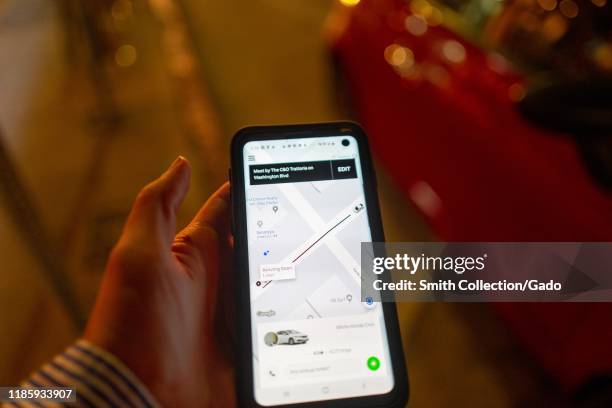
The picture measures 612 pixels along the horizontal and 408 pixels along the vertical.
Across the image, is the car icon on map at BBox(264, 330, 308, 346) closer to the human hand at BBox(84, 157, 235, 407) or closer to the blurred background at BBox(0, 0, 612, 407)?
the human hand at BBox(84, 157, 235, 407)

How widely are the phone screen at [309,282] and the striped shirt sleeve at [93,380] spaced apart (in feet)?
0.46

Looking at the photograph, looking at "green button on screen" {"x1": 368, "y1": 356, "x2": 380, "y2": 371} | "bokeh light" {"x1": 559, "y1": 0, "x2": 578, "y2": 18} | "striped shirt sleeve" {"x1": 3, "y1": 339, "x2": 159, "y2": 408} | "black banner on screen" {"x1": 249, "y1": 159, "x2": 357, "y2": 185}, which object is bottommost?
"green button on screen" {"x1": 368, "y1": 356, "x2": 380, "y2": 371}

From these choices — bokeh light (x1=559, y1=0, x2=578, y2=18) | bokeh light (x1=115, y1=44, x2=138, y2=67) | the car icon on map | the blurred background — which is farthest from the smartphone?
bokeh light (x1=115, y1=44, x2=138, y2=67)

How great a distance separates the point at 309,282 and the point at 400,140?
28.0 inches

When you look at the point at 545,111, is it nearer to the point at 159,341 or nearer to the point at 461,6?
the point at 461,6

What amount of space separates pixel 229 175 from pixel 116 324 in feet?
0.76

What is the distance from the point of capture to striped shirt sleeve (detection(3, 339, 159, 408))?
49cm

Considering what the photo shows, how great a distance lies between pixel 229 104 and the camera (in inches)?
56.2

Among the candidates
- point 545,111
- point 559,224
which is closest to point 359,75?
point 545,111

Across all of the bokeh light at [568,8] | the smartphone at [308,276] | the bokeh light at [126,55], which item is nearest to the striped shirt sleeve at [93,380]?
the smartphone at [308,276]

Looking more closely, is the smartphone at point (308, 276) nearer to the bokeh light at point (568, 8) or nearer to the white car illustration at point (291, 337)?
the white car illustration at point (291, 337)

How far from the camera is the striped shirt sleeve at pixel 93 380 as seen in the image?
1.62ft

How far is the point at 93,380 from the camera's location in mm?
497

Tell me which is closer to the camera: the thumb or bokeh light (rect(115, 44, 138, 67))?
the thumb
